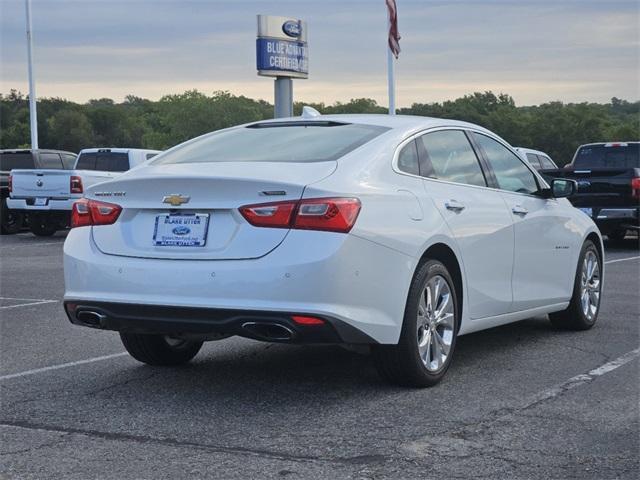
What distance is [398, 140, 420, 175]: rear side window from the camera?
629 centimetres

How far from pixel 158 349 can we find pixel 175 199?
146 centimetres

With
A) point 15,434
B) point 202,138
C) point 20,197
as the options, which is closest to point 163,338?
point 202,138

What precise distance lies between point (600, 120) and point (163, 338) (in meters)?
82.7

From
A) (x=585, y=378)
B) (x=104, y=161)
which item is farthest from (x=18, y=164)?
(x=585, y=378)

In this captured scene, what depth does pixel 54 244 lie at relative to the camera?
20.1 metres

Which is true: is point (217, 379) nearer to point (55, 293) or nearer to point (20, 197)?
point (55, 293)

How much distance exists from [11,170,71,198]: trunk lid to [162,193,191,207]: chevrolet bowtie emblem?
54.0 feet

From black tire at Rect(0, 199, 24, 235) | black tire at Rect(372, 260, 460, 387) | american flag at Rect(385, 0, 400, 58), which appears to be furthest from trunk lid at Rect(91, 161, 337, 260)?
american flag at Rect(385, 0, 400, 58)

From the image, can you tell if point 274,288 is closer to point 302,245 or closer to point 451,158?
point 302,245

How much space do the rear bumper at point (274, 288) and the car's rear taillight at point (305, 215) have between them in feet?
0.16

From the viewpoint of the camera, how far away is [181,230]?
18.5ft

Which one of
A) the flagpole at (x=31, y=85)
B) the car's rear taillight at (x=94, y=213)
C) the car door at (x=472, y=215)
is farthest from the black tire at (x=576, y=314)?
the flagpole at (x=31, y=85)

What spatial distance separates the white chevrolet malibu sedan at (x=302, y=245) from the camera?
541 centimetres

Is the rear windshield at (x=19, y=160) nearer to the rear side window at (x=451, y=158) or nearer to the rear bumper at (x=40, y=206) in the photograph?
the rear bumper at (x=40, y=206)
